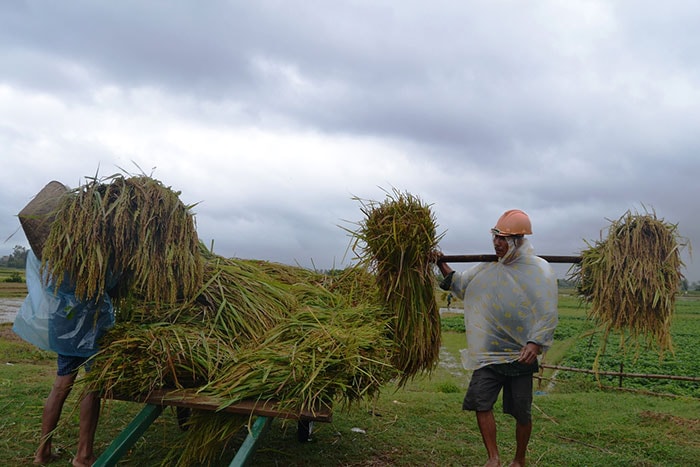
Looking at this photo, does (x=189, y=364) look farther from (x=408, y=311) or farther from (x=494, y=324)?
(x=494, y=324)

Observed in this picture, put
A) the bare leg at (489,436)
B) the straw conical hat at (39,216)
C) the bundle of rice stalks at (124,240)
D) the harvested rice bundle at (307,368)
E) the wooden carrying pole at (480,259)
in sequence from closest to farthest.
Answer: the harvested rice bundle at (307,368) → the bundle of rice stalks at (124,240) → the straw conical hat at (39,216) → the bare leg at (489,436) → the wooden carrying pole at (480,259)

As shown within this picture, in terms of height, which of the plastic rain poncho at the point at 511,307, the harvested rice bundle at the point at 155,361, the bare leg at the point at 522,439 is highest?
the plastic rain poncho at the point at 511,307

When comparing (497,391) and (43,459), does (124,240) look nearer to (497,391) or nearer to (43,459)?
(43,459)

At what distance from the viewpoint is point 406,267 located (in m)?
3.38

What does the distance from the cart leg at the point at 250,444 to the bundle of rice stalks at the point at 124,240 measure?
0.90 m

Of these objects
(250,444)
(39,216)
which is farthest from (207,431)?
(39,216)

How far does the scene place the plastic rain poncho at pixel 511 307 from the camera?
331 cm

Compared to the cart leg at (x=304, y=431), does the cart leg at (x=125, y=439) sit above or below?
above

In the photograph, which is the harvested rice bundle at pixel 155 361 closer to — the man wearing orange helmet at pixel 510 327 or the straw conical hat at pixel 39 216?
the straw conical hat at pixel 39 216

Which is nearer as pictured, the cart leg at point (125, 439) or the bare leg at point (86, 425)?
the cart leg at point (125, 439)

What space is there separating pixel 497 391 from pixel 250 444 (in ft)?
5.55

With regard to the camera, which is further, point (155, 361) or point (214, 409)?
point (155, 361)

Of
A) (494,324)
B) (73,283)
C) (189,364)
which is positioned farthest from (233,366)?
(494,324)

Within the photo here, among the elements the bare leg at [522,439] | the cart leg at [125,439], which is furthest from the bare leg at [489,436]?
the cart leg at [125,439]
